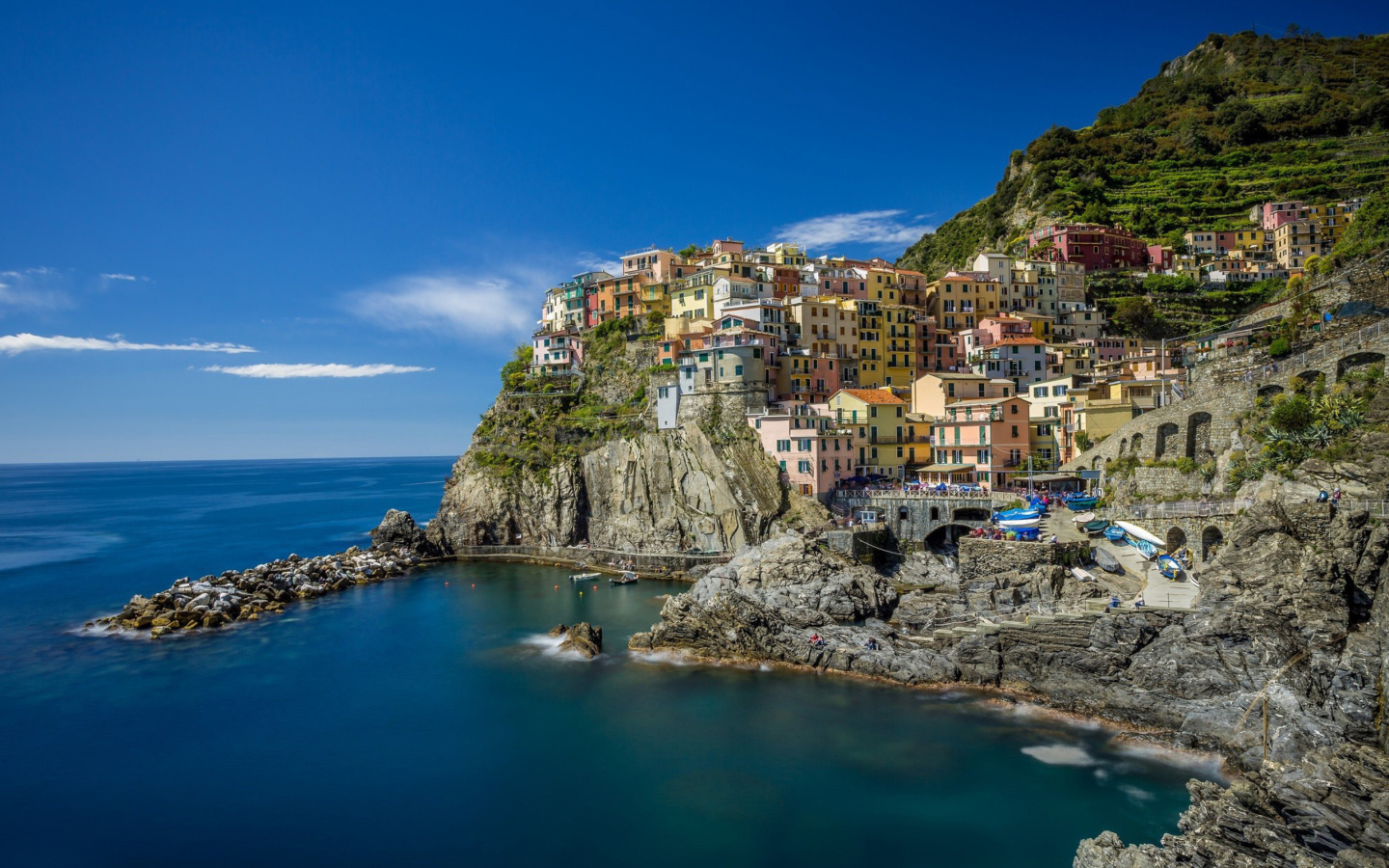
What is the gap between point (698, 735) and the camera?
27.7 meters

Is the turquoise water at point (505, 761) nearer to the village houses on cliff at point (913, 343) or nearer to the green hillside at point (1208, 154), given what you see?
the village houses on cliff at point (913, 343)

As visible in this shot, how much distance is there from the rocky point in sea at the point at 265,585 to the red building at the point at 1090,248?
65861mm

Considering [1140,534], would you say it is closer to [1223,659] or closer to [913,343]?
[1223,659]

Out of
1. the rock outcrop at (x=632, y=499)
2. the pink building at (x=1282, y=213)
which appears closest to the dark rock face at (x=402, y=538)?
the rock outcrop at (x=632, y=499)

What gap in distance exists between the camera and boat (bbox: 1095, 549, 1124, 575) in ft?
110

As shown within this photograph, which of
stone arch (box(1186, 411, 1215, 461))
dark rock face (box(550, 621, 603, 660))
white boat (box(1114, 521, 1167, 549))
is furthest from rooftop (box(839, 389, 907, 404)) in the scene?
dark rock face (box(550, 621, 603, 660))

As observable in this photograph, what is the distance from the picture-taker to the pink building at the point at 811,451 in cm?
5059

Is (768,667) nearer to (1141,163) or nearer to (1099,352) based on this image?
(1099,352)

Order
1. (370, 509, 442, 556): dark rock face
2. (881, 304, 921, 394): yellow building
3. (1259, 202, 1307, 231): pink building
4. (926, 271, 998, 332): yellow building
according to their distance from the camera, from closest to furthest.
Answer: (370, 509, 442, 556): dark rock face → (881, 304, 921, 394): yellow building → (926, 271, 998, 332): yellow building → (1259, 202, 1307, 231): pink building

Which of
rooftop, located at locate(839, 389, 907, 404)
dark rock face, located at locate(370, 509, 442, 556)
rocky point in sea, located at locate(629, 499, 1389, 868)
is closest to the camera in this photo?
rocky point in sea, located at locate(629, 499, 1389, 868)

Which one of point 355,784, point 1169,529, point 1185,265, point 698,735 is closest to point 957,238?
point 1185,265

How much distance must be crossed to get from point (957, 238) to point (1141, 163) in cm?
2416

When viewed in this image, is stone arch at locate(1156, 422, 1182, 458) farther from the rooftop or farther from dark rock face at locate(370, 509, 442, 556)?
dark rock face at locate(370, 509, 442, 556)

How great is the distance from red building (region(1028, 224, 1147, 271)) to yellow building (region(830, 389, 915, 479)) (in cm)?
3543
